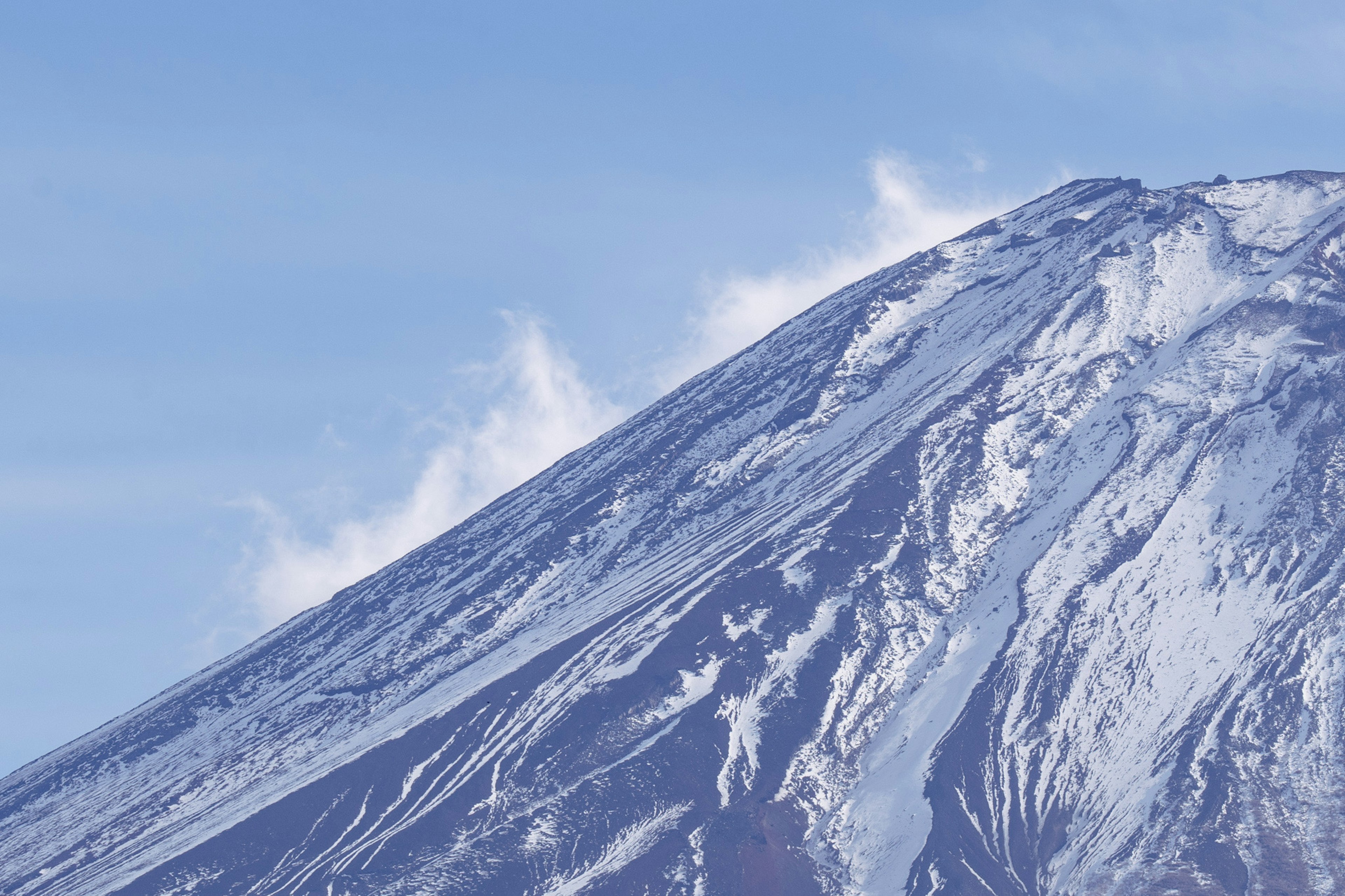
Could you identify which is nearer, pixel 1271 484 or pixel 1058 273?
pixel 1271 484

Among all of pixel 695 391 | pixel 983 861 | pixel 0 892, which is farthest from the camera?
pixel 695 391

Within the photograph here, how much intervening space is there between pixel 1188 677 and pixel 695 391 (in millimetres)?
76275

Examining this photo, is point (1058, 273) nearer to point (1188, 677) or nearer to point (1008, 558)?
point (1008, 558)

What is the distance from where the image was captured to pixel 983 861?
3329 inches

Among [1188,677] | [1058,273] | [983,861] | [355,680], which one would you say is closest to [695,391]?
[1058,273]

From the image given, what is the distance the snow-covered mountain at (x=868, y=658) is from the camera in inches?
3462

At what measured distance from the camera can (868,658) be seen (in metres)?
104

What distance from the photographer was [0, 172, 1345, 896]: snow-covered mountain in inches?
3462

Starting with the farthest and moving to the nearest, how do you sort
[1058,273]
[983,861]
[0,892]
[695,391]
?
[695,391]
[1058,273]
[0,892]
[983,861]

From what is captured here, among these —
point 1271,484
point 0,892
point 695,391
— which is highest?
point 695,391

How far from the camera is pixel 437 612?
129m

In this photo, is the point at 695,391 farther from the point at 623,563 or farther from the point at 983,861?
the point at 983,861

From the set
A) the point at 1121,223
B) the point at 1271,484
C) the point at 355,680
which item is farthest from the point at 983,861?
the point at 1121,223

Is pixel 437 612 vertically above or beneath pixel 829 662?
above
